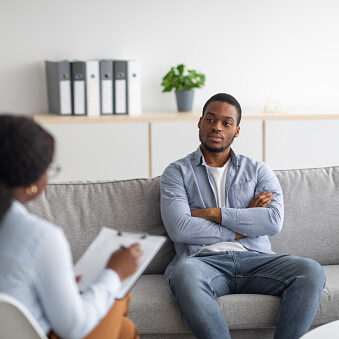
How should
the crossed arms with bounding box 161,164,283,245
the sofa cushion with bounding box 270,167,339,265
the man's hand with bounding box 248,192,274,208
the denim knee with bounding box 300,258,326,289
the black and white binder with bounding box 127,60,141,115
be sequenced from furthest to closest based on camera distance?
the black and white binder with bounding box 127,60,141,115
the sofa cushion with bounding box 270,167,339,265
the man's hand with bounding box 248,192,274,208
the crossed arms with bounding box 161,164,283,245
the denim knee with bounding box 300,258,326,289

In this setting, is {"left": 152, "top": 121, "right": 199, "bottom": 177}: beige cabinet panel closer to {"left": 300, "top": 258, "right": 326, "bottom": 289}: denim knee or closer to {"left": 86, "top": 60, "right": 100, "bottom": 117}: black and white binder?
{"left": 86, "top": 60, "right": 100, "bottom": 117}: black and white binder

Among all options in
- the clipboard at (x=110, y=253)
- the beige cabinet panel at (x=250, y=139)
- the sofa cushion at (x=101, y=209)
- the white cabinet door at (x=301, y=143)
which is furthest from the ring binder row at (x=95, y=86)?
the clipboard at (x=110, y=253)

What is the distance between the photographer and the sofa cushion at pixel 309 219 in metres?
2.87

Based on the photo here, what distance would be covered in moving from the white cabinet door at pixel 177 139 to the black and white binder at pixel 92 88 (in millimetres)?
416

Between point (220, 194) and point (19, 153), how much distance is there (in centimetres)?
145

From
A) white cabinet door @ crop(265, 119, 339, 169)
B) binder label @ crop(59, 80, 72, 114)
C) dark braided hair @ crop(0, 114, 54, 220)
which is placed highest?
dark braided hair @ crop(0, 114, 54, 220)

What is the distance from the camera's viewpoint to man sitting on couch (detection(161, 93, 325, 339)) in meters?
2.34

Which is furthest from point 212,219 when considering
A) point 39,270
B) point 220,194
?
point 39,270

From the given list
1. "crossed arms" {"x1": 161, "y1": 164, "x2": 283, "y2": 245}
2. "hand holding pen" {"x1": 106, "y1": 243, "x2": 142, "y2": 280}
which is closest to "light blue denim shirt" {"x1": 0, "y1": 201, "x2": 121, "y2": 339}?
"hand holding pen" {"x1": 106, "y1": 243, "x2": 142, "y2": 280}

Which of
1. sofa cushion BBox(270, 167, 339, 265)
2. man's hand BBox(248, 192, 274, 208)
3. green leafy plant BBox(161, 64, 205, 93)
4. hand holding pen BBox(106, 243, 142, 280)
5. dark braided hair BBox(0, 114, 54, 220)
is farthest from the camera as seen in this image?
green leafy plant BBox(161, 64, 205, 93)

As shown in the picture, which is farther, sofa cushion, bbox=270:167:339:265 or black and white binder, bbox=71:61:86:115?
black and white binder, bbox=71:61:86:115

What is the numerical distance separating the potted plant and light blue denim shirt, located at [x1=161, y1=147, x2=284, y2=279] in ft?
5.64

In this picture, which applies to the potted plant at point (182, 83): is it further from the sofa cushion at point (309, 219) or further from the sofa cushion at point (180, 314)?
the sofa cushion at point (180, 314)

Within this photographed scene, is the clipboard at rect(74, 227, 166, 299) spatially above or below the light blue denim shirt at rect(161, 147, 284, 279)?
above
